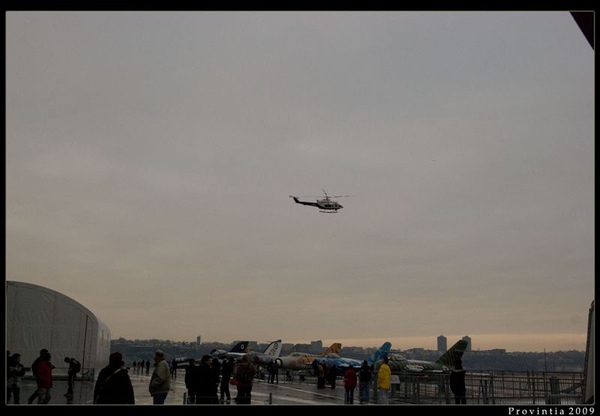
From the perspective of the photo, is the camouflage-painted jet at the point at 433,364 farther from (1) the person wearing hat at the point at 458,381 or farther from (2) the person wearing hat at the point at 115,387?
(2) the person wearing hat at the point at 115,387

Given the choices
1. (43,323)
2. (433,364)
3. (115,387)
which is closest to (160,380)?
(115,387)

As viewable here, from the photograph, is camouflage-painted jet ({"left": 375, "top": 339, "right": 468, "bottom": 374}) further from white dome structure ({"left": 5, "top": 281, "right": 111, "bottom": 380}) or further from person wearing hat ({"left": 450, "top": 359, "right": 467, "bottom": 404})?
person wearing hat ({"left": 450, "top": 359, "right": 467, "bottom": 404})

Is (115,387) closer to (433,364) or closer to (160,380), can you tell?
(160,380)

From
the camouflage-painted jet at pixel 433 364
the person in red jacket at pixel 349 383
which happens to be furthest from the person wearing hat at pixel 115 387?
the camouflage-painted jet at pixel 433 364

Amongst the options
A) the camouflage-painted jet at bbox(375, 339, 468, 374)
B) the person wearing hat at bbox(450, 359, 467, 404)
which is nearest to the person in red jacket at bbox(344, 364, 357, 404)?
the person wearing hat at bbox(450, 359, 467, 404)

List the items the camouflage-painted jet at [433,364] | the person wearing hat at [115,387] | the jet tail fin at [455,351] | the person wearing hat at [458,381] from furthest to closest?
the jet tail fin at [455,351], the camouflage-painted jet at [433,364], the person wearing hat at [458,381], the person wearing hat at [115,387]

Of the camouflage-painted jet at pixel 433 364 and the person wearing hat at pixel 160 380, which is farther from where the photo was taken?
the camouflage-painted jet at pixel 433 364
